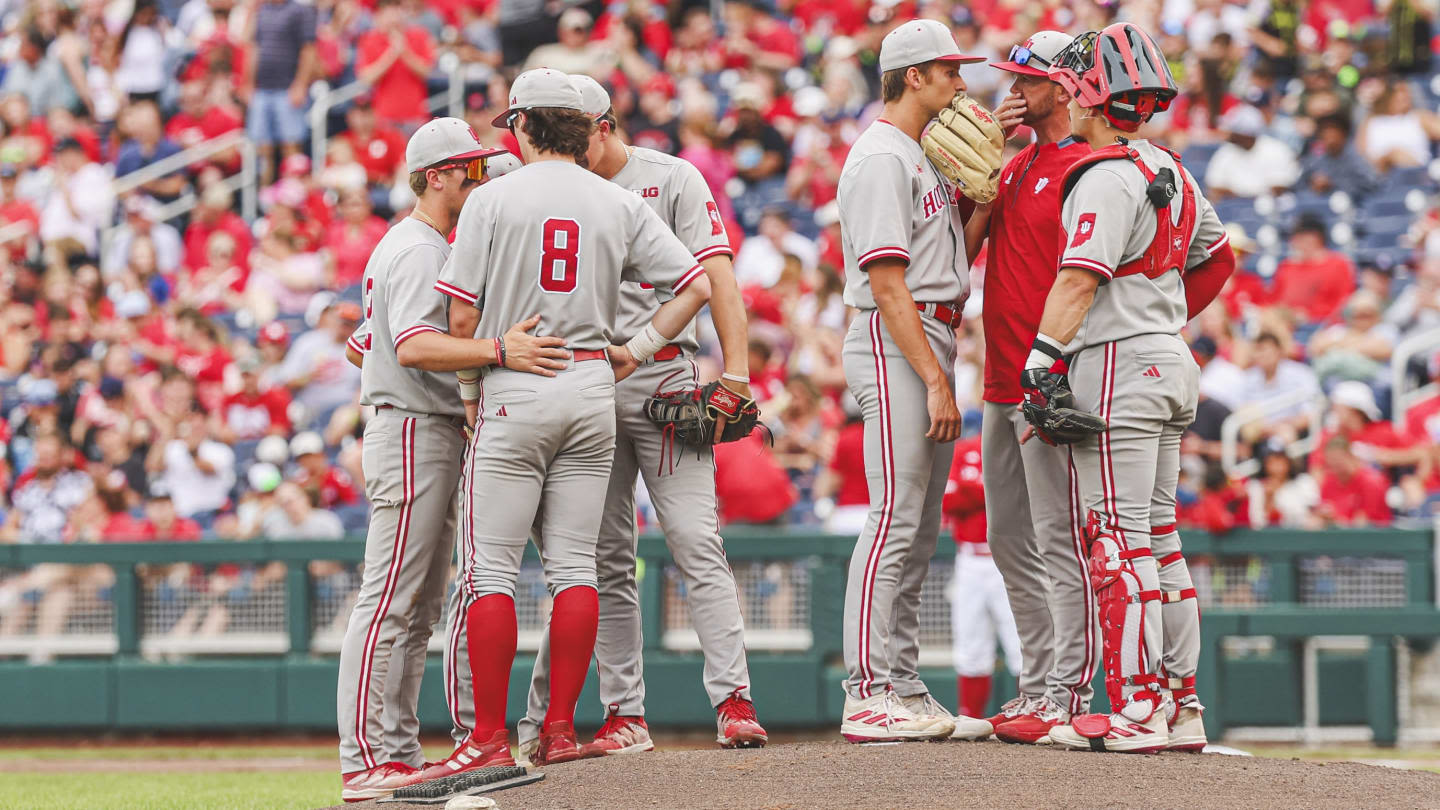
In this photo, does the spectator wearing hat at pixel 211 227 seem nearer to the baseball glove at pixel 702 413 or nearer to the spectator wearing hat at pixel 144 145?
the spectator wearing hat at pixel 144 145

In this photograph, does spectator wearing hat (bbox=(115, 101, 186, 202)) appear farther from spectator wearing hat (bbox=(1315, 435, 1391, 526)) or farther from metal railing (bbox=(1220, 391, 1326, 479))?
spectator wearing hat (bbox=(1315, 435, 1391, 526))

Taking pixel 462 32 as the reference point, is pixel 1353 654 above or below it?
below

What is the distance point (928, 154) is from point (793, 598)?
13.7 feet

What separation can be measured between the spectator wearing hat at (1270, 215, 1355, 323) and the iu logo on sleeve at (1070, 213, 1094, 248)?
6.91 metres

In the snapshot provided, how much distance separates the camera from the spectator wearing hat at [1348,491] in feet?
31.8

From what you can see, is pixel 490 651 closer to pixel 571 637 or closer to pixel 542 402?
pixel 571 637

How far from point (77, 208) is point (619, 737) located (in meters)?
10.9

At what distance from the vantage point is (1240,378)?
10898 millimetres

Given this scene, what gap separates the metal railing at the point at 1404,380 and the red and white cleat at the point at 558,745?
7.06 meters

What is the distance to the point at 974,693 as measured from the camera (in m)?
8.80

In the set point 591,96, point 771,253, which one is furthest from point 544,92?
point 771,253

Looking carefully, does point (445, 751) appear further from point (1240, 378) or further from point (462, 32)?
Answer: point (462, 32)

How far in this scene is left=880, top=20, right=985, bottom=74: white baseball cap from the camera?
5.81 meters

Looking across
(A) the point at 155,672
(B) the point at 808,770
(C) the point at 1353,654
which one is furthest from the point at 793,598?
(B) the point at 808,770
